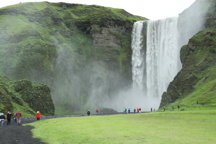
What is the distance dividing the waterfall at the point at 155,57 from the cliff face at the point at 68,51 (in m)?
5.64

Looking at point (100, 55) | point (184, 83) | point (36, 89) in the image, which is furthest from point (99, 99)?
point (184, 83)

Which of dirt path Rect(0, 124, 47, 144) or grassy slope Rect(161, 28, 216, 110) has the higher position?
grassy slope Rect(161, 28, 216, 110)

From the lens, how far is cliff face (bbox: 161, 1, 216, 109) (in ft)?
209

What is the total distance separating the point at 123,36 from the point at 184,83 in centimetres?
5744

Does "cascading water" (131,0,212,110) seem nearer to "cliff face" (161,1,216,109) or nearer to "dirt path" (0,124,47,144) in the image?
"cliff face" (161,1,216,109)

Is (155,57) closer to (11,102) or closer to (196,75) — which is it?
(196,75)

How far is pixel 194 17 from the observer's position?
94000mm

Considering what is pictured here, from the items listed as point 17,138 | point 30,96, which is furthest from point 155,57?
point 17,138

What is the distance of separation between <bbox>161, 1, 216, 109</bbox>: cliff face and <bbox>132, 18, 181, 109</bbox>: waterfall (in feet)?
55.2

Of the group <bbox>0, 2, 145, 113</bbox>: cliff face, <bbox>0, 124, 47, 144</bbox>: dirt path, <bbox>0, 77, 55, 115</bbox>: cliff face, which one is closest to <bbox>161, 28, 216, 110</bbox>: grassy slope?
<bbox>0, 77, 55, 115</bbox>: cliff face

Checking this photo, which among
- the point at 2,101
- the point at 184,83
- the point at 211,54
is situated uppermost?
the point at 211,54

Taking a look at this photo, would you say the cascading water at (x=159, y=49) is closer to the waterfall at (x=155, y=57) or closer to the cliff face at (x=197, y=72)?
the waterfall at (x=155, y=57)

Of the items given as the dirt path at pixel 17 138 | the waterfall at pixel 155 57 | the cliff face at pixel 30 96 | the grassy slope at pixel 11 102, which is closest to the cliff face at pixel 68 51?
the waterfall at pixel 155 57

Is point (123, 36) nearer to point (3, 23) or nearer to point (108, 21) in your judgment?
point (108, 21)
